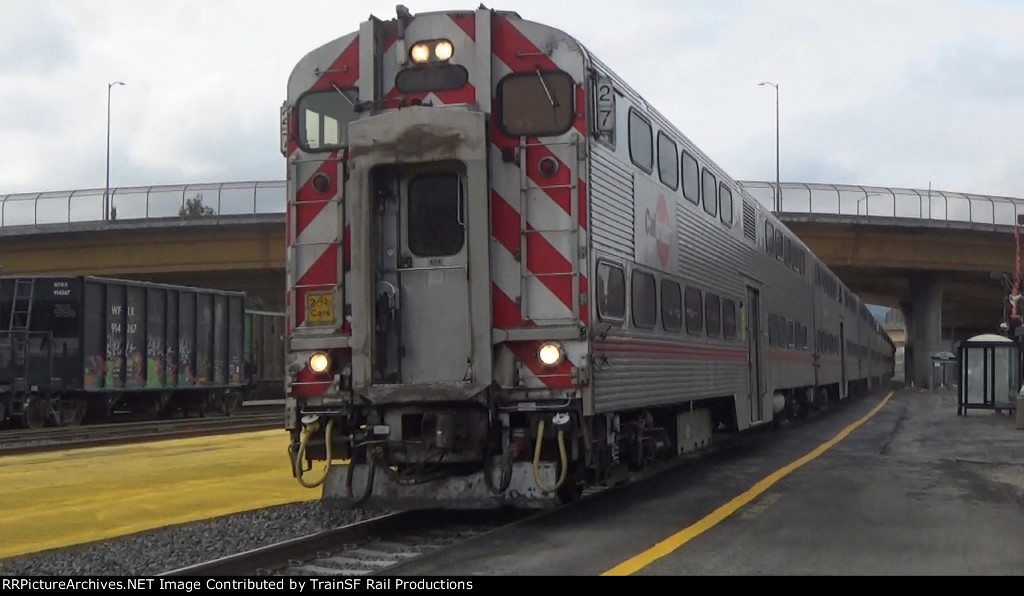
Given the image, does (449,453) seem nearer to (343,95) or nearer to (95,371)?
(343,95)

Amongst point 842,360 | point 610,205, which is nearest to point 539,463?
point 610,205

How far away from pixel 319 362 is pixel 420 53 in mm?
2717

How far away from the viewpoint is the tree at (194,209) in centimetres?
3706

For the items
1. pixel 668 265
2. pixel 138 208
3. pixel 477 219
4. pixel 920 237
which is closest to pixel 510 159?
pixel 477 219

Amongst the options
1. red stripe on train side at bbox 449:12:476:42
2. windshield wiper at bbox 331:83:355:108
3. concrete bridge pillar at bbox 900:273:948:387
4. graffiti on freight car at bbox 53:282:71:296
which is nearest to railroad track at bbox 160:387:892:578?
windshield wiper at bbox 331:83:355:108

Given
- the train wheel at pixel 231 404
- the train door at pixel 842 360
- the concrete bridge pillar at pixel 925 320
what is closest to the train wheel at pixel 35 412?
the train wheel at pixel 231 404

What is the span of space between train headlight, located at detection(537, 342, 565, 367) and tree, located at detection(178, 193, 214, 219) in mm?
29641

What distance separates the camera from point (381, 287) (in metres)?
9.45

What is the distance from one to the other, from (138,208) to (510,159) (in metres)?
31.4

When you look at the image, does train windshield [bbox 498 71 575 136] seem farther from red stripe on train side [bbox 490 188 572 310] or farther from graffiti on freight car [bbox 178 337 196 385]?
graffiti on freight car [bbox 178 337 196 385]

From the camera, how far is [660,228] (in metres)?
11.7

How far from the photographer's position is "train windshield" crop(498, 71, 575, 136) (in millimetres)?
9445

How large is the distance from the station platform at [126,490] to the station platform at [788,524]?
3.06 m

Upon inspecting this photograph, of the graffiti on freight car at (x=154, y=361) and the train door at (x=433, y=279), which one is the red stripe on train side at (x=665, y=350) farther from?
the graffiti on freight car at (x=154, y=361)
